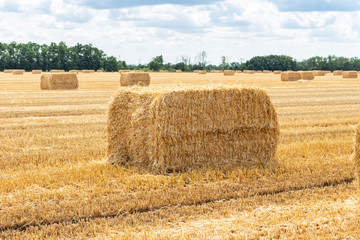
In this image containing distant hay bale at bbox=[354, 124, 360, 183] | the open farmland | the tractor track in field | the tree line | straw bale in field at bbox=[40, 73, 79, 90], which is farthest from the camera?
the tree line

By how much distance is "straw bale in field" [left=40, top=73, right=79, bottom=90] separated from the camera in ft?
96.4

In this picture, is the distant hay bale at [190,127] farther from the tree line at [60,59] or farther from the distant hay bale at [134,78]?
the tree line at [60,59]

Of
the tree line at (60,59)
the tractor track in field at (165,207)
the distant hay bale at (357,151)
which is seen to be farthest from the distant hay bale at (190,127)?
A: the tree line at (60,59)

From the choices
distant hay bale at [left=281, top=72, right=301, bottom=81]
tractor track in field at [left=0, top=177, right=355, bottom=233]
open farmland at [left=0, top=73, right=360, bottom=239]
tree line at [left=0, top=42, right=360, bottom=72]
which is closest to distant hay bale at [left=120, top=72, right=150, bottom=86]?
distant hay bale at [left=281, top=72, right=301, bottom=81]

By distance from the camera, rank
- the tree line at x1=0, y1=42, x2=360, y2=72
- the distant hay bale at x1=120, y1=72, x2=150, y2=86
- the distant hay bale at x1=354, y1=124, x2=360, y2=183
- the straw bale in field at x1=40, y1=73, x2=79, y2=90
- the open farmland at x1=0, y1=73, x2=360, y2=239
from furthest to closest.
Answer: the tree line at x1=0, y1=42, x2=360, y2=72 → the distant hay bale at x1=120, y1=72, x2=150, y2=86 → the straw bale in field at x1=40, y1=73, x2=79, y2=90 → the distant hay bale at x1=354, y1=124, x2=360, y2=183 → the open farmland at x1=0, y1=73, x2=360, y2=239

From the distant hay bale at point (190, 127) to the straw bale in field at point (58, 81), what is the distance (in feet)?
69.0

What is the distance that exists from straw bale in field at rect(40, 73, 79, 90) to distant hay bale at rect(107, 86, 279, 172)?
69.0 ft

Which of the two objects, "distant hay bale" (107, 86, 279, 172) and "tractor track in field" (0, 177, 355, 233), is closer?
"tractor track in field" (0, 177, 355, 233)

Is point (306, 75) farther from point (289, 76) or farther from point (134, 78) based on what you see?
point (134, 78)

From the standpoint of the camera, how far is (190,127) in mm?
8594

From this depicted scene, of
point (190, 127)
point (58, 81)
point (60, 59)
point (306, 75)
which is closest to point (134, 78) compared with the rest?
point (58, 81)

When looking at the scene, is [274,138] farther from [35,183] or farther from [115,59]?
[115,59]

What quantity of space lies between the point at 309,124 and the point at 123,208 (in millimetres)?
9112

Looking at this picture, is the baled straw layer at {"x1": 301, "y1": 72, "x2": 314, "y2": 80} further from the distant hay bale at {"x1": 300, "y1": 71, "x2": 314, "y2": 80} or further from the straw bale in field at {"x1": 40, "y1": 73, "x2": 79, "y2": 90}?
the straw bale in field at {"x1": 40, "y1": 73, "x2": 79, "y2": 90}
